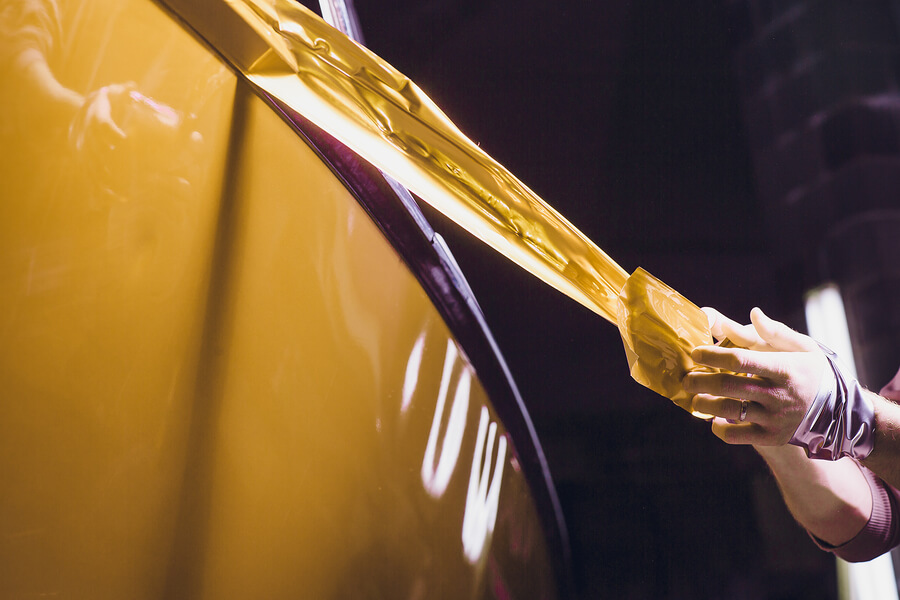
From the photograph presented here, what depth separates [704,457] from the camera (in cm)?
167

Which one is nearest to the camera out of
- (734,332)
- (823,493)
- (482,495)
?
(734,332)

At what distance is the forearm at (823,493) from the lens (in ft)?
2.59

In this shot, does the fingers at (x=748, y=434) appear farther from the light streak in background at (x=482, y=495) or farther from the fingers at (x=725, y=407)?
the light streak in background at (x=482, y=495)

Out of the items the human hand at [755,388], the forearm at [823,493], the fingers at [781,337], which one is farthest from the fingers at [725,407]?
the forearm at [823,493]

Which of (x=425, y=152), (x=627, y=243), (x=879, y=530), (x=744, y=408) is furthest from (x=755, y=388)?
(x=627, y=243)

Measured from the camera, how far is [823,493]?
804mm

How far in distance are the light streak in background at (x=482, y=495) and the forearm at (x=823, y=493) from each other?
0.42 m

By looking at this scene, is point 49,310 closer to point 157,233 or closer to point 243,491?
point 157,233

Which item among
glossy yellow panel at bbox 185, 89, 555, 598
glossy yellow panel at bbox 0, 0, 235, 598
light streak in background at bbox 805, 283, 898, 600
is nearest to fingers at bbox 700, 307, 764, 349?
glossy yellow panel at bbox 185, 89, 555, 598

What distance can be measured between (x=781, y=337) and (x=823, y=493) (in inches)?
13.8

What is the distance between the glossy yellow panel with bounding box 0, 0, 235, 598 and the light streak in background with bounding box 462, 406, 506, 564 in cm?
54

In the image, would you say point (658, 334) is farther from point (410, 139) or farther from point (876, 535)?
point (876, 535)

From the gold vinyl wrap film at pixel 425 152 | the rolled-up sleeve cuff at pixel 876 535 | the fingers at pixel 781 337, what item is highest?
the gold vinyl wrap film at pixel 425 152

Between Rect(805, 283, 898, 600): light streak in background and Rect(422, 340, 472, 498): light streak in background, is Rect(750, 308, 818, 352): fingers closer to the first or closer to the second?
Rect(422, 340, 472, 498): light streak in background
